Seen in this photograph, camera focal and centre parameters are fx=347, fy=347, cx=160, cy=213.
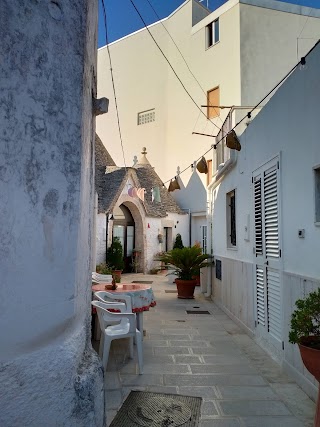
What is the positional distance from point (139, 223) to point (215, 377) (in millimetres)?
15144

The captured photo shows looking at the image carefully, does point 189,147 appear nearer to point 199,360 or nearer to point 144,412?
point 199,360

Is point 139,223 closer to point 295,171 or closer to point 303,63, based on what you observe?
point 295,171

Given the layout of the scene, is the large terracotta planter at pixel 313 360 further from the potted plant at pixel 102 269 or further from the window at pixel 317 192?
the potted plant at pixel 102 269

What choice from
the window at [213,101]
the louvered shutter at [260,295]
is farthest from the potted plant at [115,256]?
the louvered shutter at [260,295]

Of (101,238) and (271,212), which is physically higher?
(271,212)

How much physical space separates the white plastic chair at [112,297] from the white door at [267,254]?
2266mm

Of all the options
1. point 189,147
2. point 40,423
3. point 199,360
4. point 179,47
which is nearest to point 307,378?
point 199,360

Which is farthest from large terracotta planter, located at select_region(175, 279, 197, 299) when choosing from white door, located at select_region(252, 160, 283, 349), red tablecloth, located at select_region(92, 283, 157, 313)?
red tablecloth, located at select_region(92, 283, 157, 313)

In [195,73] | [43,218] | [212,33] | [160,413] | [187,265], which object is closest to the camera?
[43,218]

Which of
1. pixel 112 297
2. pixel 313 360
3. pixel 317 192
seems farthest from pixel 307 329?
pixel 112 297

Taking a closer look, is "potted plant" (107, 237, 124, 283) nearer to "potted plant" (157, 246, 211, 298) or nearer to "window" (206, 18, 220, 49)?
"potted plant" (157, 246, 211, 298)

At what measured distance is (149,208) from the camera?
19969 mm

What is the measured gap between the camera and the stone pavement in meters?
3.56

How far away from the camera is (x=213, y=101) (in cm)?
2105
